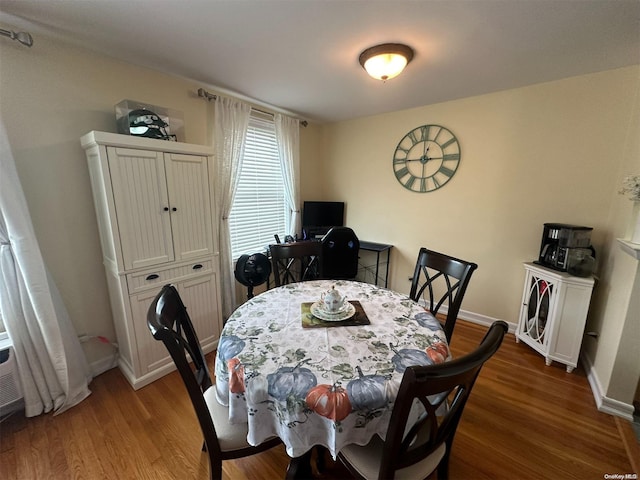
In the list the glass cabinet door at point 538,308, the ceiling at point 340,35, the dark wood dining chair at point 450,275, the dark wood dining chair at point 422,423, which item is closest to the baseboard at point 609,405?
the glass cabinet door at point 538,308

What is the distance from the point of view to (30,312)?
1.55 m

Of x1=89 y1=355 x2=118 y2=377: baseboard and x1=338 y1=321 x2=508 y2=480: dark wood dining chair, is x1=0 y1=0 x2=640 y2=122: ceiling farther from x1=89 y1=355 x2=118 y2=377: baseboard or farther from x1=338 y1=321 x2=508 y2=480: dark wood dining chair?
x1=89 y1=355 x2=118 y2=377: baseboard

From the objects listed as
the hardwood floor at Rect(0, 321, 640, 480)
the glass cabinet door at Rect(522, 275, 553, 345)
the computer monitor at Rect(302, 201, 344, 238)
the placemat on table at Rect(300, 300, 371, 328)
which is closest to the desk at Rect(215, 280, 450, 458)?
the placemat on table at Rect(300, 300, 371, 328)

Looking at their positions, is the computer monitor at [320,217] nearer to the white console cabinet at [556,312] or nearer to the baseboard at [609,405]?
the white console cabinet at [556,312]

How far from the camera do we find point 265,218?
10.4 ft

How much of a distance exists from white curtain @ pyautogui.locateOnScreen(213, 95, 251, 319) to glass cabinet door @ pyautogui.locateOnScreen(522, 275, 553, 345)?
284cm

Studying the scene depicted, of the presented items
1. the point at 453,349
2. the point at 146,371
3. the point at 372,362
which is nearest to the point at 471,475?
the point at 372,362

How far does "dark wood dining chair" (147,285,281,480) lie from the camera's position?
2.94 ft

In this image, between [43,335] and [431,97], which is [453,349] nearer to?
[431,97]

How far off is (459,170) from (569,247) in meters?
1.17

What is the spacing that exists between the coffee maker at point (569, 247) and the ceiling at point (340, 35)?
1234 mm

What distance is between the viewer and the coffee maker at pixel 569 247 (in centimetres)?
196

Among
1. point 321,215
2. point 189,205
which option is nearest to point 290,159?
point 321,215

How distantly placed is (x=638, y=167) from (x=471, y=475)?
7.40 feet
